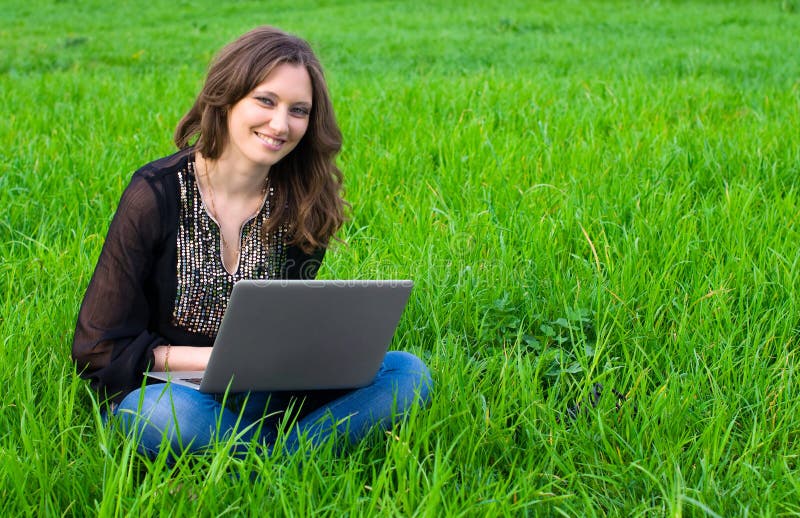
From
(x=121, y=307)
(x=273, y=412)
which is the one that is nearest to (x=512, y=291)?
(x=273, y=412)

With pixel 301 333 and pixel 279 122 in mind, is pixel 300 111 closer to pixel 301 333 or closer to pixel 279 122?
pixel 279 122

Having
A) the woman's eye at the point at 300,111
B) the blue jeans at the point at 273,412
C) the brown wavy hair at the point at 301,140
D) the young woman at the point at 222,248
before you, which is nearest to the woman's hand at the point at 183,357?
the young woman at the point at 222,248

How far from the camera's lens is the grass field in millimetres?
1917

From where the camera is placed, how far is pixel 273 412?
2268mm

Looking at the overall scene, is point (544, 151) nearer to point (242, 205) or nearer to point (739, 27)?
point (242, 205)

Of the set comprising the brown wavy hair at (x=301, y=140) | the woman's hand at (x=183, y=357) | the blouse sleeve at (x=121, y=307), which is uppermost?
the brown wavy hair at (x=301, y=140)

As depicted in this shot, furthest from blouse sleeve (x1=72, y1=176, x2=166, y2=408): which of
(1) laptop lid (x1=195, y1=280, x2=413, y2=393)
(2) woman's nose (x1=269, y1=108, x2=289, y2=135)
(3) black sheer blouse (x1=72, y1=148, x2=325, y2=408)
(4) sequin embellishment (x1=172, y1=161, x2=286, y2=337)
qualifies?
(2) woman's nose (x1=269, y1=108, x2=289, y2=135)

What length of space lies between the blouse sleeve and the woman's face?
0.29m

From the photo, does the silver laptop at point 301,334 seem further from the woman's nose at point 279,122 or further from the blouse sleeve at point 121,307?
the woman's nose at point 279,122

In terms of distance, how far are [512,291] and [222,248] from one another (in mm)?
1010

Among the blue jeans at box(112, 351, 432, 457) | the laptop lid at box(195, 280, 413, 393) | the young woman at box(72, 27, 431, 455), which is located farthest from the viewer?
the young woman at box(72, 27, 431, 455)

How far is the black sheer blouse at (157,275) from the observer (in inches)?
85.3

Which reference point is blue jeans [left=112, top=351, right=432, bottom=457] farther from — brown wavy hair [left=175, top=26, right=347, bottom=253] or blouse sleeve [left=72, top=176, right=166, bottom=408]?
brown wavy hair [left=175, top=26, right=347, bottom=253]

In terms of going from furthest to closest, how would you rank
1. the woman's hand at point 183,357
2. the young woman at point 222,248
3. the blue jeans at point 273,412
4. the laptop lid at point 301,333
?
1. the woman's hand at point 183,357
2. the young woman at point 222,248
3. the blue jeans at point 273,412
4. the laptop lid at point 301,333
